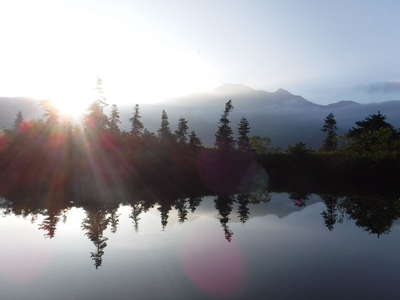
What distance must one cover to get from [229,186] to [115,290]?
57.9 metres

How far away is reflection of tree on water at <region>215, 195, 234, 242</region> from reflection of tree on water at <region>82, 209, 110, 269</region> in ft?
36.4

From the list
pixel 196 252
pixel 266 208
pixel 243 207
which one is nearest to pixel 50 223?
pixel 196 252

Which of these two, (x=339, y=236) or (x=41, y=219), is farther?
(x=41, y=219)

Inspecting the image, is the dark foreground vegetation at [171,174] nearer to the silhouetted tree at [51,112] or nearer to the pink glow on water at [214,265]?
the silhouetted tree at [51,112]

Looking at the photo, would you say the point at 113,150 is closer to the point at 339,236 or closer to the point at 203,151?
the point at 203,151

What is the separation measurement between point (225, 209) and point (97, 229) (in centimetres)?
1943

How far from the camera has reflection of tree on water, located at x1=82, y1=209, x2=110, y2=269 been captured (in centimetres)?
2817

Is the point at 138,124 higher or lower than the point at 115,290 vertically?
higher

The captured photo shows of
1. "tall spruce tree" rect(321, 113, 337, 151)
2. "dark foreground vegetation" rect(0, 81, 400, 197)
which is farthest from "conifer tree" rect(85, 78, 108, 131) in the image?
"tall spruce tree" rect(321, 113, 337, 151)

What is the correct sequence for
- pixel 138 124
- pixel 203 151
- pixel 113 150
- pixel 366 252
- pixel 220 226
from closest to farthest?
pixel 366 252
pixel 220 226
pixel 113 150
pixel 203 151
pixel 138 124

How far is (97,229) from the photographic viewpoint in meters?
37.3

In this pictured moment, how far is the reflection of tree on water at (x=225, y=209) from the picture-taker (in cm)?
3712

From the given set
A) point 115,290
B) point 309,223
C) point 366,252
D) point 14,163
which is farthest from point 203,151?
point 115,290

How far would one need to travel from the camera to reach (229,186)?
78.1 m
